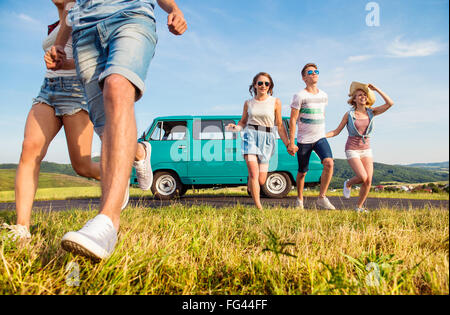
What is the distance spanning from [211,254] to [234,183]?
20.4ft

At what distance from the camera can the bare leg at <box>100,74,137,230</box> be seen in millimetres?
1408

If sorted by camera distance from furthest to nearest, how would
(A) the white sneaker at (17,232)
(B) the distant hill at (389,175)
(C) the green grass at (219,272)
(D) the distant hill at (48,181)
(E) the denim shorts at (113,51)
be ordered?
(B) the distant hill at (389,175)
(D) the distant hill at (48,181)
(A) the white sneaker at (17,232)
(E) the denim shorts at (113,51)
(C) the green grass at (219,272)

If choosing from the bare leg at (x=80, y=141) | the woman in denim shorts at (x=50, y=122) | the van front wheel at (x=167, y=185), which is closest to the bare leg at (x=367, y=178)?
Answer: the bare leg at (x=80, y=141)

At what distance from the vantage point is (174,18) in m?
1.78

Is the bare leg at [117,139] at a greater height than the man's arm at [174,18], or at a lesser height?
lesser

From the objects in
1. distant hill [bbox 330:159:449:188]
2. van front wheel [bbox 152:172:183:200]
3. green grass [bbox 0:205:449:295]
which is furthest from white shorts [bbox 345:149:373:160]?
distant hill [bbox 330:159:449:188]

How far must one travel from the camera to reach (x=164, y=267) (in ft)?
4.27

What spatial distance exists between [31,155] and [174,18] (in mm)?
1353

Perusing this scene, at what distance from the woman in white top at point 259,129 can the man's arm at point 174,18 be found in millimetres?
2655

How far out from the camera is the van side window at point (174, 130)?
800cm

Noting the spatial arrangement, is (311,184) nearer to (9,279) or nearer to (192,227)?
(192,227)

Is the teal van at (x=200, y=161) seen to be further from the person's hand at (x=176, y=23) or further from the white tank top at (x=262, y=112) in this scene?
the person's hand at (x=176, y=23)
